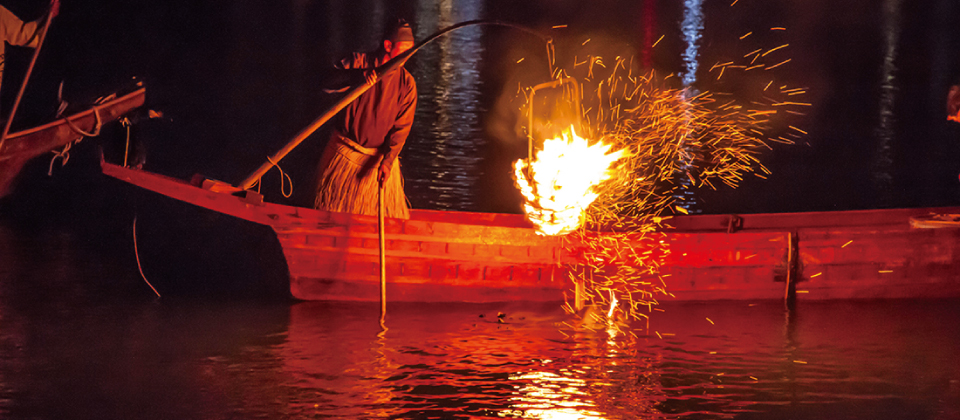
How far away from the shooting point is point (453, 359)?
7406 mm

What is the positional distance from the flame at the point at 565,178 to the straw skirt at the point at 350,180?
1207mm

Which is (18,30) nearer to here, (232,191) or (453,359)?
(232,191)

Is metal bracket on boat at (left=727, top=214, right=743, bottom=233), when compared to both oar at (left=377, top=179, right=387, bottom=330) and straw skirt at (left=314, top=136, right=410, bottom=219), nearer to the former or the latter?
straw skirt at (left=314, top=136, right=410, bottom=219)

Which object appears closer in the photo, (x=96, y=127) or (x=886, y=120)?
(x=96, y=127)

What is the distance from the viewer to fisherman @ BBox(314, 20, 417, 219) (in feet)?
29.7

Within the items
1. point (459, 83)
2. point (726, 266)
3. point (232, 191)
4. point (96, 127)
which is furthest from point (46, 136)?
point (459, 83)

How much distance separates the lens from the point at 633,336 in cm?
822

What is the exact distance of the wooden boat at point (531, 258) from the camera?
29.2ft

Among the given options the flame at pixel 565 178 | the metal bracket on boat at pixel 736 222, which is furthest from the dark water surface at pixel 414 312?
the metal bracket on boat at pixel 736 222

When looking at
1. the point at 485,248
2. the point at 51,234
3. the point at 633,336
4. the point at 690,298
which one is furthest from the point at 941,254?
the point at 51,234

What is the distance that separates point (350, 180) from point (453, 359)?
7.94 ft

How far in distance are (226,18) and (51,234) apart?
90.6 feet

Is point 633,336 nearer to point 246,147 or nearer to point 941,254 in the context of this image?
point 941,254

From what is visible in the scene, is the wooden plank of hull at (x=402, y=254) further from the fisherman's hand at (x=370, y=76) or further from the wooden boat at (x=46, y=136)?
the wooden boat at (x=46, y=136)
